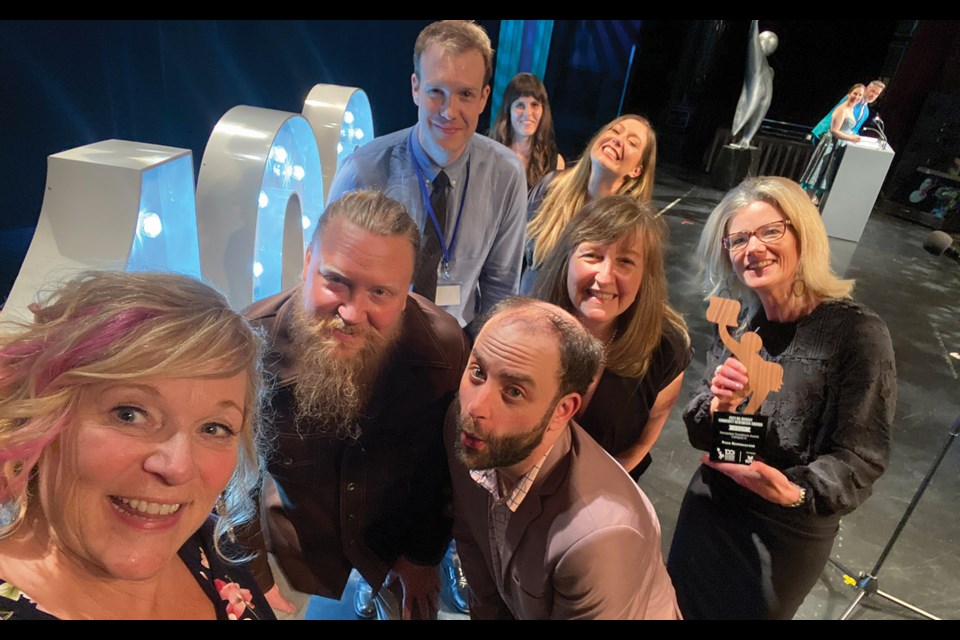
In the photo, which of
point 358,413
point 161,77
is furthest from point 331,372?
point 161,77

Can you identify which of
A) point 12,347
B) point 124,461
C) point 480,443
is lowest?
point 480,443

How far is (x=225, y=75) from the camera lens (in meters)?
3.07

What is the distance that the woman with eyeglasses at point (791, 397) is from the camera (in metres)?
1.60

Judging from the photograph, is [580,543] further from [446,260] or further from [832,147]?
[832,147]

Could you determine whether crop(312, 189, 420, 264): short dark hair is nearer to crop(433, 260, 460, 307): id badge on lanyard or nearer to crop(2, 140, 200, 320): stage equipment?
crop(2, 140, 200, 320): stage equipment

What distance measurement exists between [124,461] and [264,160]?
1.33 meters

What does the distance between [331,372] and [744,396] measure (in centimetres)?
118

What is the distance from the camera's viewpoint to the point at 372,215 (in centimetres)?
142

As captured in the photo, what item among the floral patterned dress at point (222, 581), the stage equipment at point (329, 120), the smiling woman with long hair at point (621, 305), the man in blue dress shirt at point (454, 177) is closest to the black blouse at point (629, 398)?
the smiling woman with long hair at point (621, 305)

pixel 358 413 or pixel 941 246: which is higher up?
pixel 358 413

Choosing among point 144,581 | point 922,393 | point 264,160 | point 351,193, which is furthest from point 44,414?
point 922,393

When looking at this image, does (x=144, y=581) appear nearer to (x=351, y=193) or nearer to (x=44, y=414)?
(x=44, y=414)

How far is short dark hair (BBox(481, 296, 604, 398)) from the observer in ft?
4.25

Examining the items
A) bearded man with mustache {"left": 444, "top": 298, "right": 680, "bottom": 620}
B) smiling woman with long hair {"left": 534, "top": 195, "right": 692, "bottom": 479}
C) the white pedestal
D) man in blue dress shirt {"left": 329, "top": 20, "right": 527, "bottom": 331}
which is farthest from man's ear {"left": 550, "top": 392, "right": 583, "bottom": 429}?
the white pedestal
